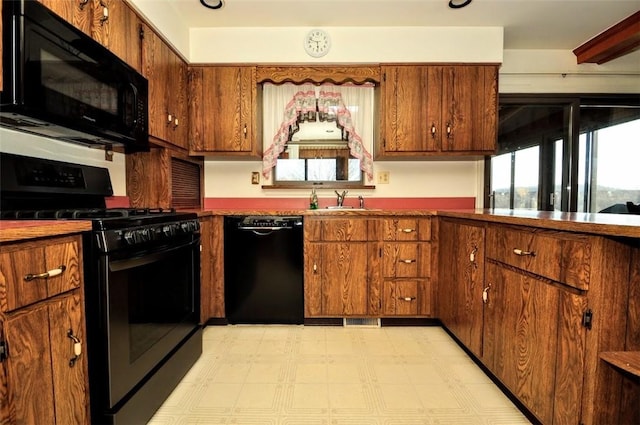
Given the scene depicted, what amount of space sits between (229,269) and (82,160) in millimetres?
1184

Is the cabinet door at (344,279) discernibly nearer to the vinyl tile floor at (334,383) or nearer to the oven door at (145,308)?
the vinyl tile floor at (334,383)

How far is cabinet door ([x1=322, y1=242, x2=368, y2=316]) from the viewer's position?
2385mm

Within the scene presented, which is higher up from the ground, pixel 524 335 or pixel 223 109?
pixel 223 109

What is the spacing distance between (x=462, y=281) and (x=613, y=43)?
2.48 m

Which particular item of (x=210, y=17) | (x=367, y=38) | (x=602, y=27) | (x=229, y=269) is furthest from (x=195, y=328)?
(x=602, y=27)

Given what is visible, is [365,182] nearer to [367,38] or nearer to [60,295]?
[367,38]

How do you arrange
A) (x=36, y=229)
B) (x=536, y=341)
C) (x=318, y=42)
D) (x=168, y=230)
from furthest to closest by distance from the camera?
(x=318, y=42)
(x=168, y=230)
(x=536, y=341)
(x=36, y=229)

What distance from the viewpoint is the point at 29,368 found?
2.92ft

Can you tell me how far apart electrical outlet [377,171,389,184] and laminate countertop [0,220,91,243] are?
231cm

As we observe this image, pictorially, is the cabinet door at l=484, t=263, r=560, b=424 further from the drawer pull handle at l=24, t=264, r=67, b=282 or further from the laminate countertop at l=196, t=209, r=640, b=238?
the drawer pull handle at l=24, t=264, r=67, b=282

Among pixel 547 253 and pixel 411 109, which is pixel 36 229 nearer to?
pixel 547 253

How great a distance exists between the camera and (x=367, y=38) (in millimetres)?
2555

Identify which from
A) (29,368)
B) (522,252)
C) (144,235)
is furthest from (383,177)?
(29,368)

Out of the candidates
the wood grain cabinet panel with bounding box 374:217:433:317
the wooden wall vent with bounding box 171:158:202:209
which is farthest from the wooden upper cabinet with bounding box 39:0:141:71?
the wood grain cabinet panel with bounding box 374:217:433:317
